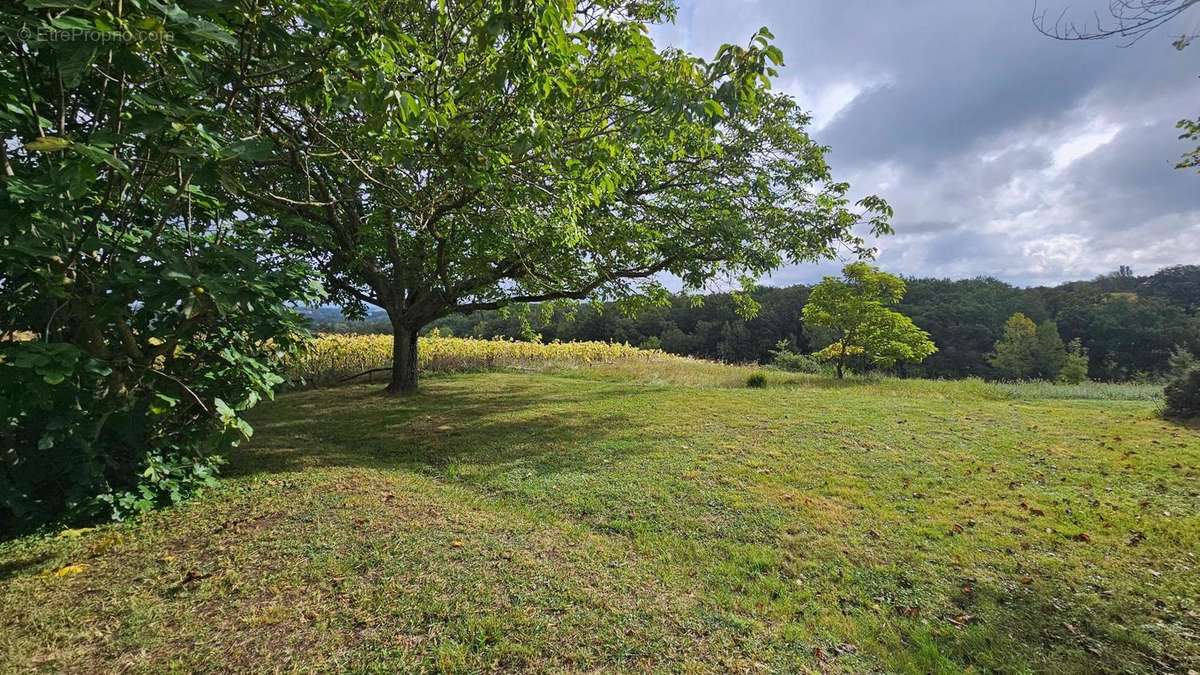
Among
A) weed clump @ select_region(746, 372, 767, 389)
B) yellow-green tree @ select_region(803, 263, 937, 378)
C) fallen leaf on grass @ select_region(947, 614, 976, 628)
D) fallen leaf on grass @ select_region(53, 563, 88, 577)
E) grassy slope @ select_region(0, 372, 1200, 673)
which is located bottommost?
fallen leaf on grass @ select_region(947, 614, 976, 628)

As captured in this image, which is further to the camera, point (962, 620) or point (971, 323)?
point (971, 323)

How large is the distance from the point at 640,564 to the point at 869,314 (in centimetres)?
1669

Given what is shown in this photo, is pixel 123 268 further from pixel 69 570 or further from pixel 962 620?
pixel 962 620

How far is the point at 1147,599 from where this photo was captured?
292 cm

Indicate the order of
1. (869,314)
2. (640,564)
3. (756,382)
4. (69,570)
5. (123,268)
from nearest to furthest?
1. (123,268)
2. (69,570)
3. (640,564)
4. (756,382)
5. (869,314)

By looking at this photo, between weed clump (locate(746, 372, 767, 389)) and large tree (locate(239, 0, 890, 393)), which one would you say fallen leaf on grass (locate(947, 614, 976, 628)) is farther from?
weed clump (locate(746, 372, 767, 389))

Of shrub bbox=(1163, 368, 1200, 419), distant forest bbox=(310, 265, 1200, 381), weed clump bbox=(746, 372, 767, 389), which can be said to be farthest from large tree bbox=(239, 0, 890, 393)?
distant forest bbox=(310, 265, 1200, 381)

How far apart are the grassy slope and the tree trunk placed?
171 inches

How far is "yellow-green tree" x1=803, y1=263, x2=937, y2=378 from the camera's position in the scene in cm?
1688

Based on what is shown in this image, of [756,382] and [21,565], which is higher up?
[756,382]

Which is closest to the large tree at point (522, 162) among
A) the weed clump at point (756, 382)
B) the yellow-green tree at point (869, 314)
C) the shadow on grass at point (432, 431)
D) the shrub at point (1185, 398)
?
the shadow on grass at point (432, 431)

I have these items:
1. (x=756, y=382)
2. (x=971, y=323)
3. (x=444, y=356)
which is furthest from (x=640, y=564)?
(x=971, y=323)

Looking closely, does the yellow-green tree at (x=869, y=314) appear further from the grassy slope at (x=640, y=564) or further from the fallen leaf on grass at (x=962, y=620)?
the fallen leaf on grass at (x=962, y=620)

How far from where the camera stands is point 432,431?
7.07 metres
